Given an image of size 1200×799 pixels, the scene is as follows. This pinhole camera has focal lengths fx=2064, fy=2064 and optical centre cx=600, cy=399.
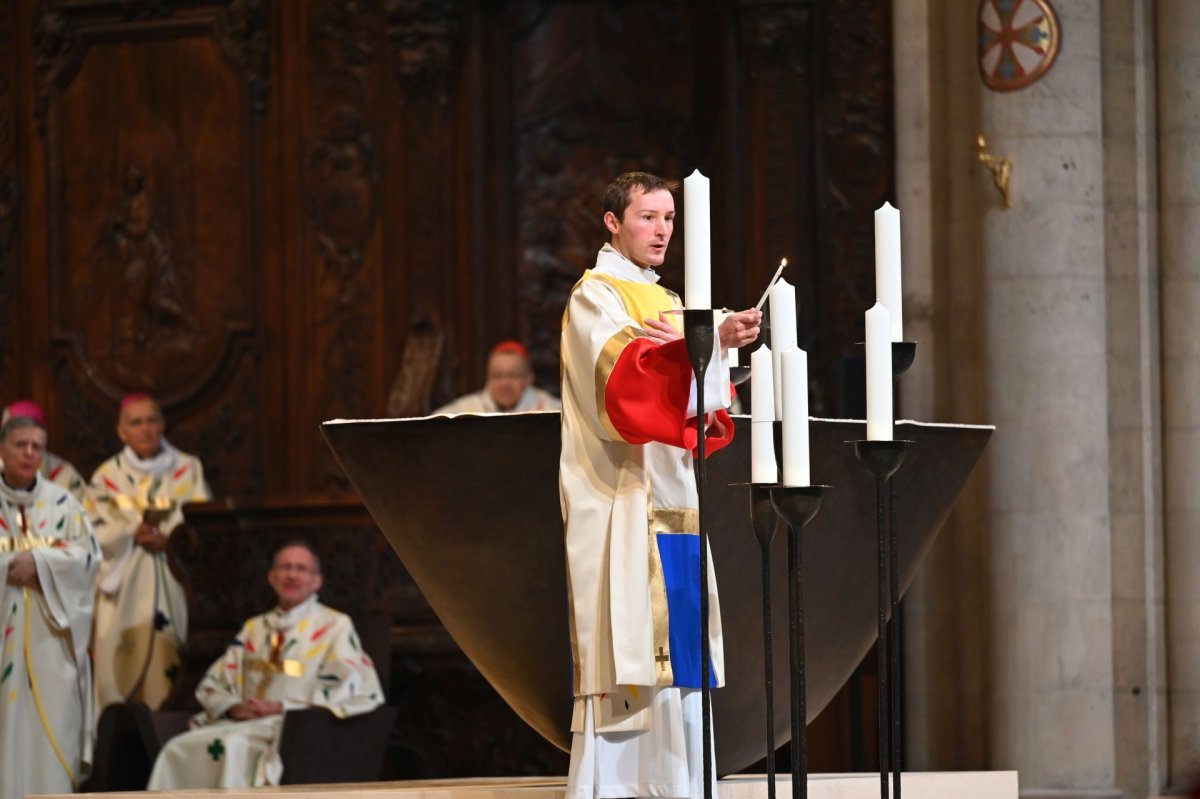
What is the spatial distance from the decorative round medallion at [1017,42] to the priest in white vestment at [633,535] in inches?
127

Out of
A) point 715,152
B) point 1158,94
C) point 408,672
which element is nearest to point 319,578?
point 408,672

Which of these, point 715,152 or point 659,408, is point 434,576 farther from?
point 715,152

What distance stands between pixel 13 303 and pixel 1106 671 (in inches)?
249

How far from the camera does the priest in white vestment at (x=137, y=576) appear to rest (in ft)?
31.1

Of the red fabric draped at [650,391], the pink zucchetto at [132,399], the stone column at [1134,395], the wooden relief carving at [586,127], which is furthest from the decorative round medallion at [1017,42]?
the pink zucchetto at [132,399]

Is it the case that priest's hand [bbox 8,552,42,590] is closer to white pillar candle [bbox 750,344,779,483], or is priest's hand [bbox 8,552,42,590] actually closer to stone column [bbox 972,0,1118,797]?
stone column [bbox 972,0,1118,797]

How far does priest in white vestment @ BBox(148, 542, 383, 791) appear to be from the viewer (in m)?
8.04

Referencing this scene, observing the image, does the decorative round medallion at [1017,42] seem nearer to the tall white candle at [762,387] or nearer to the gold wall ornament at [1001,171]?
the gold wall ornament at [1001,171]

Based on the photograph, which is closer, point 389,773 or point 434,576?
Answer: point 434,576

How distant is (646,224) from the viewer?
4863 mm

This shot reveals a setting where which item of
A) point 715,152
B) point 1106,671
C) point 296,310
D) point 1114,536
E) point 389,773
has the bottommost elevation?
point 389,773

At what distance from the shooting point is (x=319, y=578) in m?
8.52

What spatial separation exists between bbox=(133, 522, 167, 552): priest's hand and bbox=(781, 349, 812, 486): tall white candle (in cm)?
585

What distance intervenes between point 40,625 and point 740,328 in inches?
209
